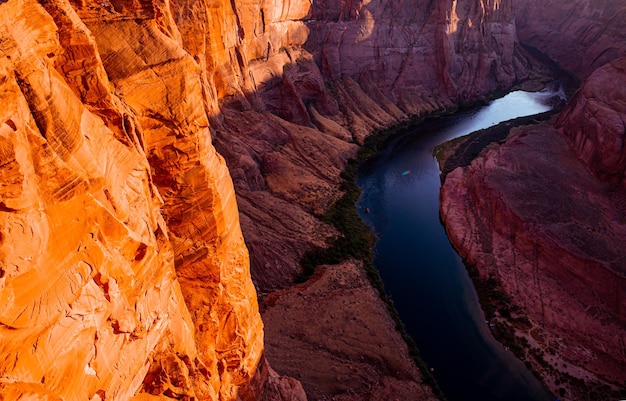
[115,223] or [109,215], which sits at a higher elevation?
[109,215]

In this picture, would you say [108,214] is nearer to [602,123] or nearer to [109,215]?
[109,215]

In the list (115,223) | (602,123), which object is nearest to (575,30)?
(602,123)

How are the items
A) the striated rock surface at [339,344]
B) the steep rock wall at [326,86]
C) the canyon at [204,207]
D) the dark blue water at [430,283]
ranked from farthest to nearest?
the steep rock wall at [326,86], the dark blue water at [430,283], the striated rock surface at [339,344], the canyon at [204,207]

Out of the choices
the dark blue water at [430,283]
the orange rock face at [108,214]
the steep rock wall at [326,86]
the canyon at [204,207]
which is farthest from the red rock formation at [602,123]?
the orange rock face at [108,214]

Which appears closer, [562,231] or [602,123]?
[562,231]

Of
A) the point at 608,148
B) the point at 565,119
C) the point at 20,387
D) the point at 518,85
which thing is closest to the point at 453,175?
the point at 608,148

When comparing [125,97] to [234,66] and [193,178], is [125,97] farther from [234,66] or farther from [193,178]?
[234,66]

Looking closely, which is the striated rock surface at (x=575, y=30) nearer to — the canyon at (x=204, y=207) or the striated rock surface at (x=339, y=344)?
the canyon at (x=204, y=207)
